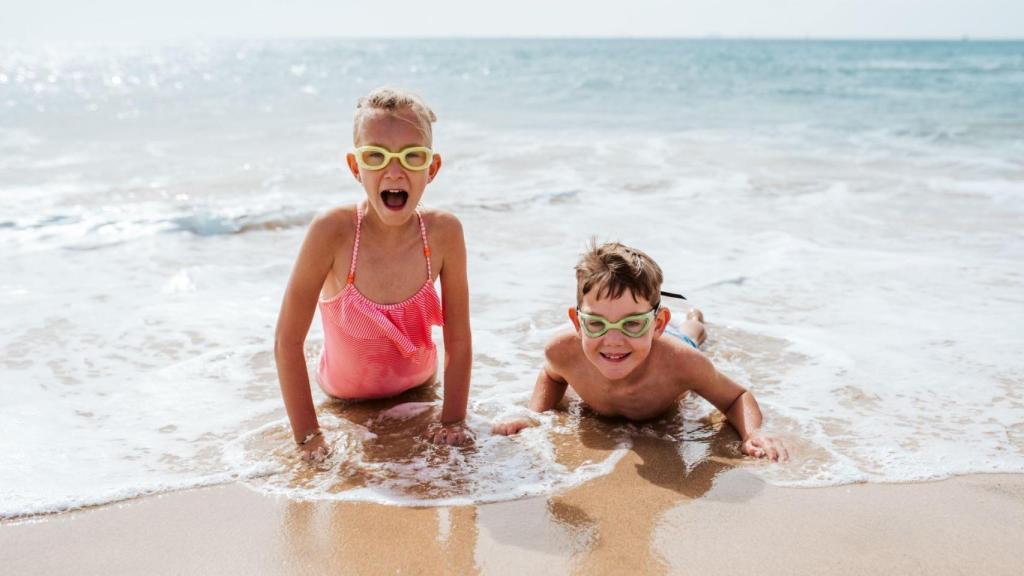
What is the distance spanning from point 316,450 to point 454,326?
2.44 ft

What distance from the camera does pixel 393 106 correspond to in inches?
128

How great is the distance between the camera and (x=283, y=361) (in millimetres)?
3393

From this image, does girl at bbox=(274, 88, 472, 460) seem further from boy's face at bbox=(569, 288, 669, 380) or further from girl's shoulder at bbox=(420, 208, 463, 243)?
boy's face at bbox=(569, 288, 669, 380)

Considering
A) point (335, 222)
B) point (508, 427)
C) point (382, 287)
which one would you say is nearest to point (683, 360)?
point (508, 427)

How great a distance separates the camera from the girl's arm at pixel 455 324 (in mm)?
3561

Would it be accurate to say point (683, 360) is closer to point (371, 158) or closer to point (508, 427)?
point (508, 427)

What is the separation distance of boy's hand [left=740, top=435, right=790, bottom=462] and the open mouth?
63.3 inches

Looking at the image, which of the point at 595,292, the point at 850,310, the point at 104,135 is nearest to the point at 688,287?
the point at 850,310

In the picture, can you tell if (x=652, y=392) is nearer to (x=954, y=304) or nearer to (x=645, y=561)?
(x=645, y=561)

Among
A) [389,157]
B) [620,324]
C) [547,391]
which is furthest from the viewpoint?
[547,391]

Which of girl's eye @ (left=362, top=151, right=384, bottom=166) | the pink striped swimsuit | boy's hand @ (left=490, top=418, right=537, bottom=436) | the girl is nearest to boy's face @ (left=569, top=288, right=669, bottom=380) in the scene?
boy's hand @ (left=490, top=418, right=537, bottom=436)

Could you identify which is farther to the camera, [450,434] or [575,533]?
[450,434]

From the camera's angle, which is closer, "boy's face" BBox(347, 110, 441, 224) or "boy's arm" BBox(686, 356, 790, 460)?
"boy's face" BBox(347, 110, 441, 224)

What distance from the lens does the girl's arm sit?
3561 millimetres
